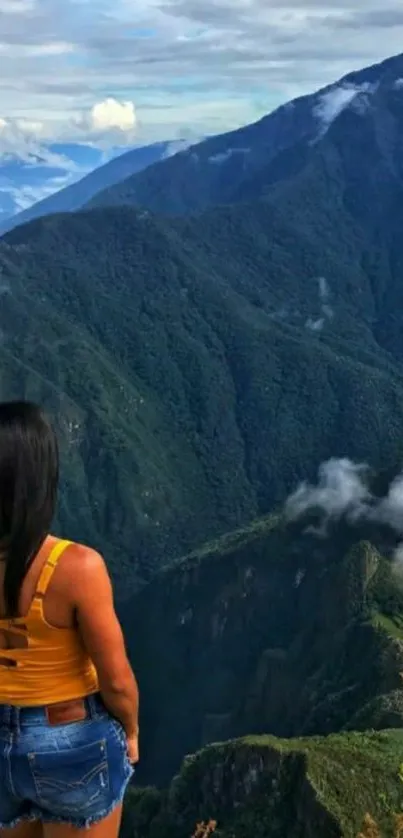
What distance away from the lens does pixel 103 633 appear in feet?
27.0

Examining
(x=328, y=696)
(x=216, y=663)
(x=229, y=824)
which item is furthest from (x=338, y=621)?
(x=229, y=824)

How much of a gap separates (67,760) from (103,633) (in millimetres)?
1299

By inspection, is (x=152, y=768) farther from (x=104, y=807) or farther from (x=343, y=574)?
(x=104, y=807)

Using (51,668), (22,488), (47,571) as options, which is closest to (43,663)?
(51,668)

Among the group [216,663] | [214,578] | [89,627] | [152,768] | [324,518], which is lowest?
[152,768]

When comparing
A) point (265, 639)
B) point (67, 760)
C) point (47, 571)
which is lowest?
point (265, 639)

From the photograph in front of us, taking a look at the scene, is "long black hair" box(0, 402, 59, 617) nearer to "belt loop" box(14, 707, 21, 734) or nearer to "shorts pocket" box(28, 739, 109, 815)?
"belt loop" box(14, 707, 21, 734)

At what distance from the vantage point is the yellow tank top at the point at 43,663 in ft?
27.3

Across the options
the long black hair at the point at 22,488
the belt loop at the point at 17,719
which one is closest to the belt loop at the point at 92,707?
the belt loop at the point at 17,719

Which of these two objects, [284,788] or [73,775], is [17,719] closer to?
[73,775]

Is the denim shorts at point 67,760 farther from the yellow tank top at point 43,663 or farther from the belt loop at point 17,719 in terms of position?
the yellow tank top at point 43,663

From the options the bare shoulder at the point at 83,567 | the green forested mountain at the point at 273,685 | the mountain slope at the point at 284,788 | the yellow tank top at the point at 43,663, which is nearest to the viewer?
the bare shoulder at the point at 83,567

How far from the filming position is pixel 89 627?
8.21 meters

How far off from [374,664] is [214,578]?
192 feet
